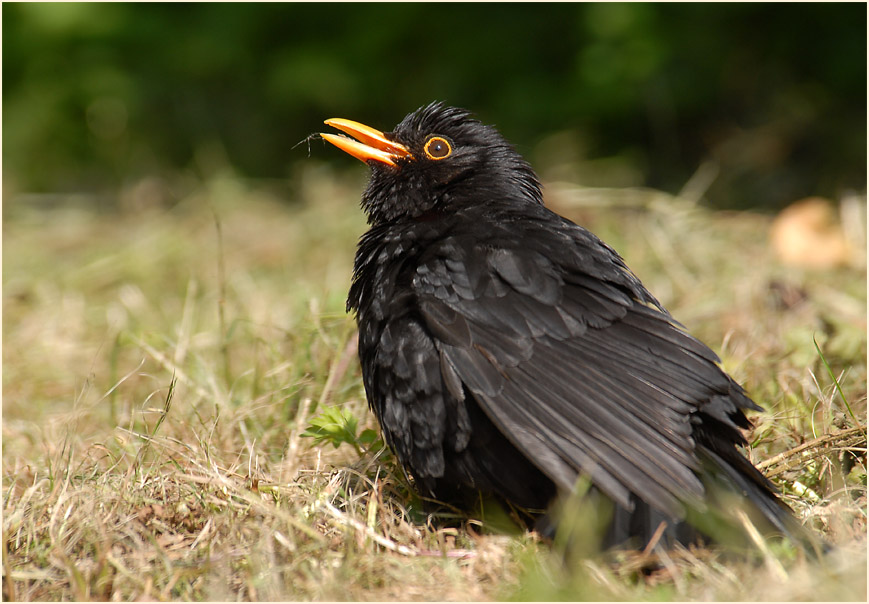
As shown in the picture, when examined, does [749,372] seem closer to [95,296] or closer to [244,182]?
[95,296]

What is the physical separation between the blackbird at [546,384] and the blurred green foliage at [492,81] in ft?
14.6

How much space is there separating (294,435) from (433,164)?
1080mm

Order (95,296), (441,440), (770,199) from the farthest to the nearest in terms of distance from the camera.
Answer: (770,199) < (95,296) < (441,440)

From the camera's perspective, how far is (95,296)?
532 centimetres

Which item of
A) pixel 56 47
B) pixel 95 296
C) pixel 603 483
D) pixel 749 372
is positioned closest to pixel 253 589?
pixel 603 483

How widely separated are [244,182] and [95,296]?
2454mm

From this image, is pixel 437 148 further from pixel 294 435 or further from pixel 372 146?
pixel 294 435

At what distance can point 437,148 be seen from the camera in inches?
128

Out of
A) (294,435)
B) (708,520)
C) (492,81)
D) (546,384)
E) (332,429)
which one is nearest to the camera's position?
(708,520)

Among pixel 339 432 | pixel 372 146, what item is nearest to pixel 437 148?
pixel 372 146

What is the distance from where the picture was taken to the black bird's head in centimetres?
315

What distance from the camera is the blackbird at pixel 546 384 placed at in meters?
2.28

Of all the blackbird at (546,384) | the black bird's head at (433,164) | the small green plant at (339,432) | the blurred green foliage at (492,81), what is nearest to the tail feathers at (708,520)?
the blackbird at (546,384)

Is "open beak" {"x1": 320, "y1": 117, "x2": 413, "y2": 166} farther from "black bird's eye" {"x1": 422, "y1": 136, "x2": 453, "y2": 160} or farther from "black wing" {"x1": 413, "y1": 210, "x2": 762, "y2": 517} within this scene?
"black wing" {"x1": 413, "y1": 210, "x2": 762, "y2": 517}
